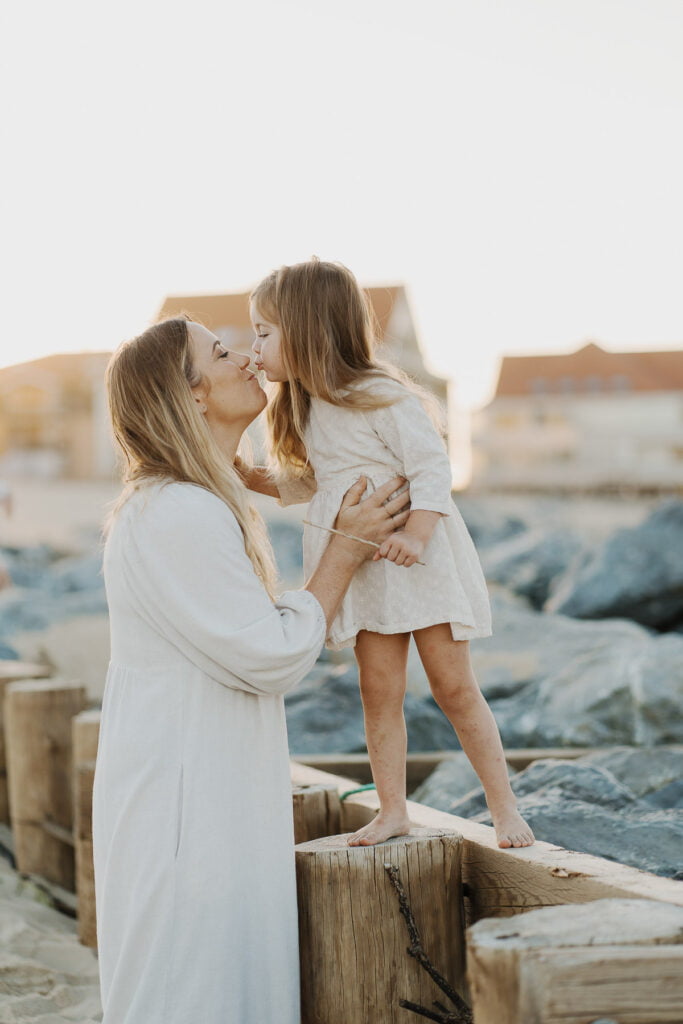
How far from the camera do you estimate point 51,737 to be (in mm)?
5809

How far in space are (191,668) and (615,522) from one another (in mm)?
29181

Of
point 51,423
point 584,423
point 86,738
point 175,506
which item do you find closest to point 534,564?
point 86,738

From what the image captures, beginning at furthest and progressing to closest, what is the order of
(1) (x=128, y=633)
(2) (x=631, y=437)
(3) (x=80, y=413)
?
(2) (x=631, y=437), (3) (x=80, y=413), (1) (x=128, y=633)

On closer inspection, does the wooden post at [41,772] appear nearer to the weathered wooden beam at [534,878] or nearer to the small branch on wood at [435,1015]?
the weathered wooden beam at [534,878]

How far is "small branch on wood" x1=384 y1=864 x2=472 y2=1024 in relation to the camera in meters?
2.75

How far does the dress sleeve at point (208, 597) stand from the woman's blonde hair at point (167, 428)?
0.40 feet

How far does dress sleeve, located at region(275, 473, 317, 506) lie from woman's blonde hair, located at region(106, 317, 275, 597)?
0.52m

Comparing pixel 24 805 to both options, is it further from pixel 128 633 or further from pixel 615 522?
pixel 615 522

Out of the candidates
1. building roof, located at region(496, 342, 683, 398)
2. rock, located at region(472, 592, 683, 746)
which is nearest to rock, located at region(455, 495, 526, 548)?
rock, located at region(472, 592, 683, 746)

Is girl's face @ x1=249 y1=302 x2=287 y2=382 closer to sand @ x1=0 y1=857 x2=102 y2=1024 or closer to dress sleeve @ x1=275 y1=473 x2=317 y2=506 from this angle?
dress sleeve @ x1=275 y1=473 x2=317 y2=506

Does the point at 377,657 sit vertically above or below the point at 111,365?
below

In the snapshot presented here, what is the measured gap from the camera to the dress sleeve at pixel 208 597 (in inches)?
106

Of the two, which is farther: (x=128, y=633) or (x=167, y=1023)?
(x=128, y=633)

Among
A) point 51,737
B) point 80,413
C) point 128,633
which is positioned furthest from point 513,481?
point 128,633
